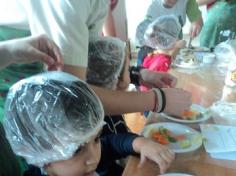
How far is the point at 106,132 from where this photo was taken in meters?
1.05

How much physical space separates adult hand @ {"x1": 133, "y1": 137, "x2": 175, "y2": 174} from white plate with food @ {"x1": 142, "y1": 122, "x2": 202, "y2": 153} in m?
0.05

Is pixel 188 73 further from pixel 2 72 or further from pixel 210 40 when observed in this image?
pixel 210 40

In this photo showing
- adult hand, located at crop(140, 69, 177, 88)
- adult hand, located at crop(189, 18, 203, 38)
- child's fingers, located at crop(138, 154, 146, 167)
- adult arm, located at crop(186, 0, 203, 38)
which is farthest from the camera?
adult hand, located at crop(189, 18, 203, 38)

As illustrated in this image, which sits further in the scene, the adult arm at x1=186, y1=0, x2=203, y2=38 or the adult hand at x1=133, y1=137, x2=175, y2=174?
the adult arm at x1=186, y1=0, x2=203, y2=38

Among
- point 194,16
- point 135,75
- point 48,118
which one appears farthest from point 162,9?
point 48,118

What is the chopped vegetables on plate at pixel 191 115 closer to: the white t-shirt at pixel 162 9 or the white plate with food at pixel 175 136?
the white plate with food at pixel 175 136

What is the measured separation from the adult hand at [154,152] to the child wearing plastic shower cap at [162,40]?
681mm

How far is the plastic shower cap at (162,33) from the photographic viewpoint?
4.92 ft

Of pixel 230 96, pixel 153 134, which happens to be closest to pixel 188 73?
pixel 230 96

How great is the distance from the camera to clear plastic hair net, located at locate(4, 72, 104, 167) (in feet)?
2.26

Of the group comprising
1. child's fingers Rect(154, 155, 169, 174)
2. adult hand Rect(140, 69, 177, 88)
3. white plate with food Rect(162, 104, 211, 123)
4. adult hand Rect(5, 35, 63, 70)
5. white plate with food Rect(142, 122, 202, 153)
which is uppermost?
adult hand Rect(5, 35, 63, 70)

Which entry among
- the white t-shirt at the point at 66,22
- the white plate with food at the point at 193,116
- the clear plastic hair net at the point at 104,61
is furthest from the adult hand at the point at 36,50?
the white plate with food at the point at 193,116

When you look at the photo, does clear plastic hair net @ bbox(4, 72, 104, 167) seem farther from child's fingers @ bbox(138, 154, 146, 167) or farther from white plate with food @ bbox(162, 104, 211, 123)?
white plate with food @ bbox(162, 104, 211, 123)

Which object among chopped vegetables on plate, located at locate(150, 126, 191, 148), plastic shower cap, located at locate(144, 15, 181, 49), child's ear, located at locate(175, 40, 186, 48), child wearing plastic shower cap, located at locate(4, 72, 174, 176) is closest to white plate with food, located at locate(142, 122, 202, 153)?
chopped vegetables on plate, located at locate(150, 126, 191, 148)
